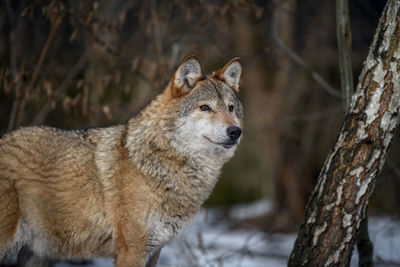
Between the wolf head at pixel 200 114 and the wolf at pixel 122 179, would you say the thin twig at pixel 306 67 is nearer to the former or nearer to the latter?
the wolf head at pixel 200 114

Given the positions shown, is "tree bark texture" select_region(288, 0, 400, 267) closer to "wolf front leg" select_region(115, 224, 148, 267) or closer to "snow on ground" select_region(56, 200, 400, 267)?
"snow on ground" select_region(56, 200, 400, 267)

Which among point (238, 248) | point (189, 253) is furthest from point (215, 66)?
point (189, 253)

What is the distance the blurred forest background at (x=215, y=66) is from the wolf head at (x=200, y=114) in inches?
40.6

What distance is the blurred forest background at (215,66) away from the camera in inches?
230

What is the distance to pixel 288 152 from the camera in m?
9.09

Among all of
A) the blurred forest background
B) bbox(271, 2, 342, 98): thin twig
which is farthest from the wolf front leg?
bbox(271, 2, 342, 98): thin twig

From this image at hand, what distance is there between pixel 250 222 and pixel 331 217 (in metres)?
5.96

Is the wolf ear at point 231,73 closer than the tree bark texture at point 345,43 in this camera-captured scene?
Yes

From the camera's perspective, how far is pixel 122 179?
148 inches

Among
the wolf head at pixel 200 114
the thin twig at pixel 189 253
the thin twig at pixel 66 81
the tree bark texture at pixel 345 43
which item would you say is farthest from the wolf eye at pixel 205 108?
the thin twig at pixel 66 81

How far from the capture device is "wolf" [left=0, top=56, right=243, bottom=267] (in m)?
3.67

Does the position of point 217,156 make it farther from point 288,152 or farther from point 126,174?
point 288,152

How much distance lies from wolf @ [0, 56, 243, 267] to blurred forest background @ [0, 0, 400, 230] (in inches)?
45.5

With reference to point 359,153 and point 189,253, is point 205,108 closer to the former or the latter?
point 359,153
